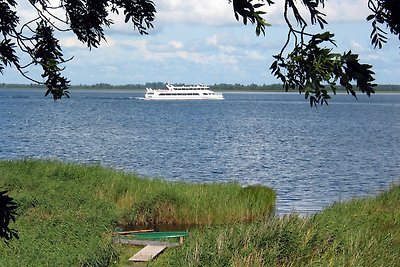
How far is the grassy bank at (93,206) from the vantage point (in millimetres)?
13164

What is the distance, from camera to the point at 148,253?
13.4 meters

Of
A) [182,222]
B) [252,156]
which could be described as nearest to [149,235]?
[182,222]

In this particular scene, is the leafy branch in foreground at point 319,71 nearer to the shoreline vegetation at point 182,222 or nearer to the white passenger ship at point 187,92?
the shoreline vegetation at point 182,222

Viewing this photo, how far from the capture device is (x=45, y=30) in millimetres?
4832

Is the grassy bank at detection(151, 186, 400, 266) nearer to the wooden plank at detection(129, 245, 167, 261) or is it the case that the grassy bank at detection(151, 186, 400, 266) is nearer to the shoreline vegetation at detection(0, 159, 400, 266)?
the shoreline vegetation at detection(0, 159, 400, 266)

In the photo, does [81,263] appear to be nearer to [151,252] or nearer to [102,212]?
[151,252]

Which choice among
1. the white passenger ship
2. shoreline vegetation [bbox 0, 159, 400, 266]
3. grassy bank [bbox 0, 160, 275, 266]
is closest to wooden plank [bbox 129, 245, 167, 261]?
shoreline vegetation [bbox 0, 159, 400, 266]

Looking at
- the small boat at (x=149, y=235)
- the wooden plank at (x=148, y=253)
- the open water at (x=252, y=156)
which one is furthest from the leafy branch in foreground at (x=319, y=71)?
the open water at (x=252, y=156)

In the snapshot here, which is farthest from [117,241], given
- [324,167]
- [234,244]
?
[324,167]

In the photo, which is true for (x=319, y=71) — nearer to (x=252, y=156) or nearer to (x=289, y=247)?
(x=289, y=247)

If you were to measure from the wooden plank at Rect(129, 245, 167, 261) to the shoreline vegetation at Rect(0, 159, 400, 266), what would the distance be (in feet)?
0.80

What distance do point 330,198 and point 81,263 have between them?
1745 centimetres

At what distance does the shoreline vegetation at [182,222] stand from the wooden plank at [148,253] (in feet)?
0.80

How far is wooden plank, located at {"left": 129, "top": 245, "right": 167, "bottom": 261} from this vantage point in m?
13.0
